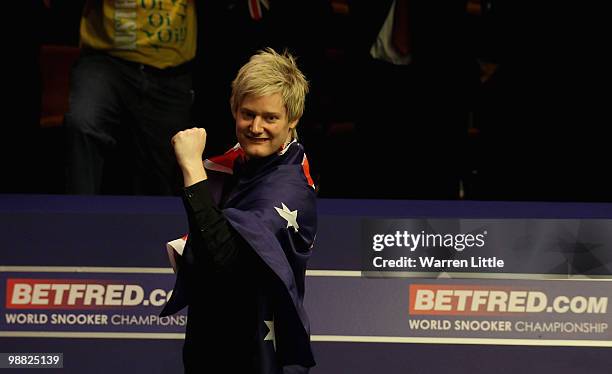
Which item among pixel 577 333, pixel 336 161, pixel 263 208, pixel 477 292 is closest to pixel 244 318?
pixel 263 208

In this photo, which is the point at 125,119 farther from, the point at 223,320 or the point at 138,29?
the point at 223,320

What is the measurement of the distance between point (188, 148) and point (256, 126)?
0.20 metres

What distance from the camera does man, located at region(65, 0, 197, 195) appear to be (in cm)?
410

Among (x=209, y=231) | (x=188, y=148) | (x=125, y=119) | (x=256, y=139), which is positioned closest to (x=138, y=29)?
(x=125, y=119)

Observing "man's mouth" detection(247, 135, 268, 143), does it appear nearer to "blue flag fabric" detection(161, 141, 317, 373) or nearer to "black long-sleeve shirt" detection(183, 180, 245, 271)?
"blue flag fabric" detection(161, 141, 317, 373)

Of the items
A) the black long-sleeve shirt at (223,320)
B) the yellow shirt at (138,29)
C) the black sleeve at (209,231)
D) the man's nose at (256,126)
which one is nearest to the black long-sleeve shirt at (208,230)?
the black sleeve at (209,231)

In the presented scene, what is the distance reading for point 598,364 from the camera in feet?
10.6

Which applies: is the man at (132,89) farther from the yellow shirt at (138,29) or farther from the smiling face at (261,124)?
the smiling face at (261,124)

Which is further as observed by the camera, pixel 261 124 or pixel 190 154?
pixel 261 124

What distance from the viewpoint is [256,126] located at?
7.75 ft

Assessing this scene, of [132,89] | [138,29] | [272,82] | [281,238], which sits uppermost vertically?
[272,82]

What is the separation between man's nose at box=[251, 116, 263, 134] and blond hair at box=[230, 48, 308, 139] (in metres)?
0.06

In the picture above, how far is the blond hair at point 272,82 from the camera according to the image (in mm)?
2355

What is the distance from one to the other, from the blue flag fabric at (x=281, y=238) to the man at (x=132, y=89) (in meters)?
1.76
